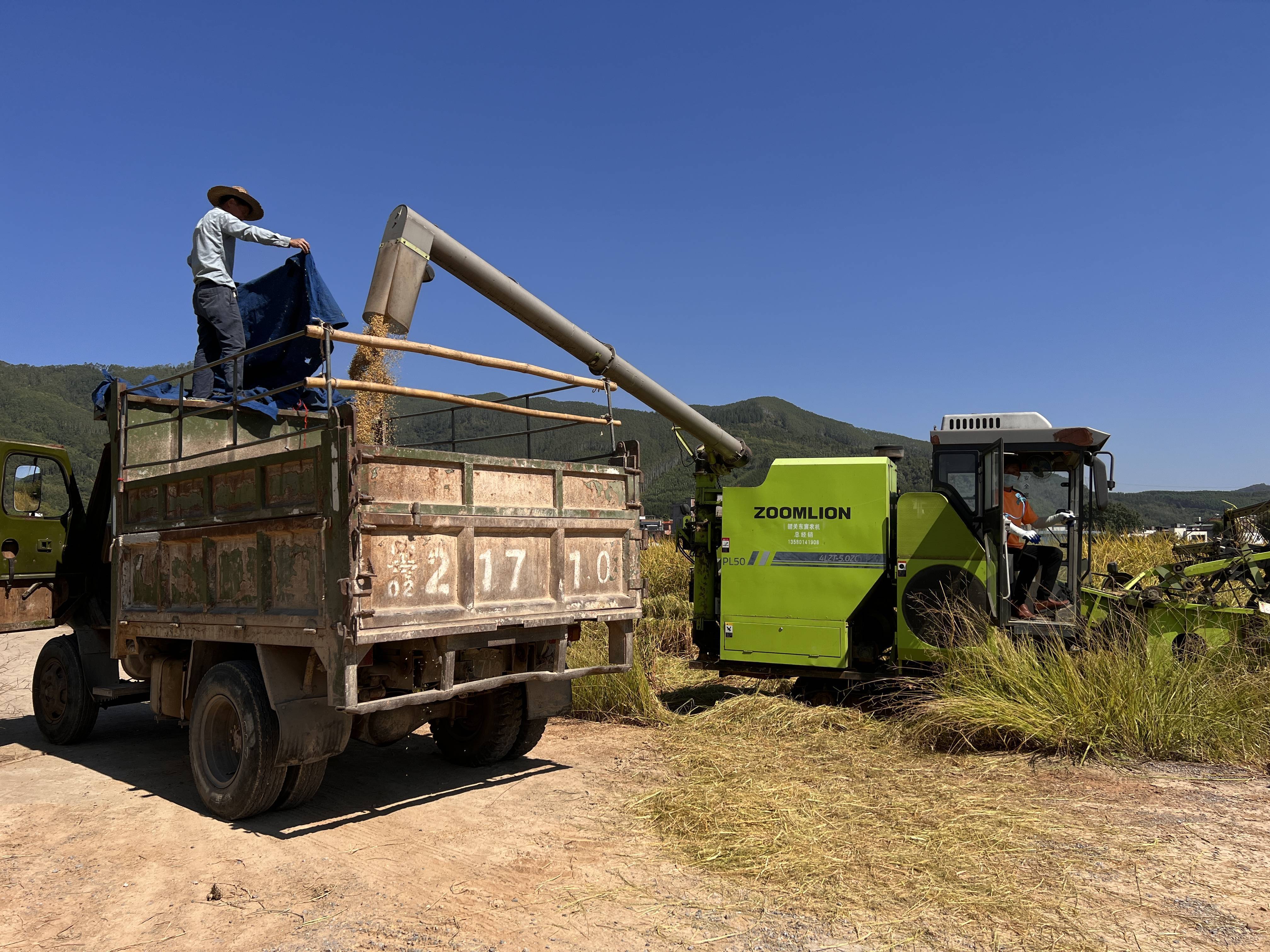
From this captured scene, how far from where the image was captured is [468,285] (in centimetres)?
755

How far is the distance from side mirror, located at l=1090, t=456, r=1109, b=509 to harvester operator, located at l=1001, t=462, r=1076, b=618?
269 mm

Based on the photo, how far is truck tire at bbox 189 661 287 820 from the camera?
5.37 meters

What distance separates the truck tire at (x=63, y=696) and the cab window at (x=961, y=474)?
761 centimetres

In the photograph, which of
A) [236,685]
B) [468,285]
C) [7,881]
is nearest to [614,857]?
[236,685]

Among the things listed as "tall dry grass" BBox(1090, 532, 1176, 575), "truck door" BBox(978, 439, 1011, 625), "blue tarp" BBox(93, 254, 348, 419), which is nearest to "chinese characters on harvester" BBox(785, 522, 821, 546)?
"truck door" BBox(978, 439, 1011, 625)

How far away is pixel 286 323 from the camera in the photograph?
7629mm

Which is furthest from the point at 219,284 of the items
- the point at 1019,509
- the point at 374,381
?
the point at 1019,509

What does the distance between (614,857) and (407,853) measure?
3.69 feet

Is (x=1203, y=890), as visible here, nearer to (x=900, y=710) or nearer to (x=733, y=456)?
(x=900, y=710)

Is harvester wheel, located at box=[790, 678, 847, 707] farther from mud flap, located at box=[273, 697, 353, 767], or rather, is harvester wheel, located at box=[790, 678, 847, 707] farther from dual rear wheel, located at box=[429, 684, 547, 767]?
mud flap, located at box=[273, 697, 353, 767]

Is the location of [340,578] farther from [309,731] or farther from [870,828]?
[870,828]

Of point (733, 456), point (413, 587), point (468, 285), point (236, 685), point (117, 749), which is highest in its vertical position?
point (468, 285)

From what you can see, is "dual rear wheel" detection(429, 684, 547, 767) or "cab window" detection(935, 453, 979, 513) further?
"cab window" detection(935, 453, 979, 513)

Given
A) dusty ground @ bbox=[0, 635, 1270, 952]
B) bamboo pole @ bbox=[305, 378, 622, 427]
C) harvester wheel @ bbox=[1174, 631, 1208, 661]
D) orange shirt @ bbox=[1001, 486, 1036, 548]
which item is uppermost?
bamboo pole @ bbox=[305, 378, 622, 427]
